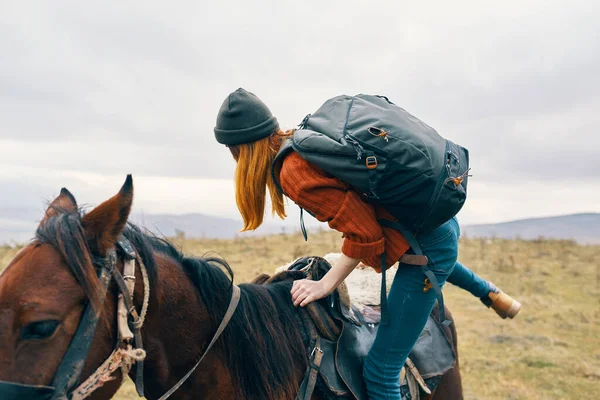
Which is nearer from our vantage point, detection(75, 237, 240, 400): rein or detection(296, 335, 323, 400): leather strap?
detection(75, 237, 240, 400): rein

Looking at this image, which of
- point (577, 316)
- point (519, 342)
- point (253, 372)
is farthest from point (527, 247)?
point (253, 372)

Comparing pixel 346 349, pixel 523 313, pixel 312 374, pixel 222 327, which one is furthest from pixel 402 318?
pixel 523 313

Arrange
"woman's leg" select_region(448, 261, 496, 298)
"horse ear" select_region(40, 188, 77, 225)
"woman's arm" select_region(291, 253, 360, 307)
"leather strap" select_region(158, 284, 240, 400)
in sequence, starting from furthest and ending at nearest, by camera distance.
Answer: "woman's leg" select_region(448, 261, 496, 298)
"woman's arm" select_region(291, 253, 360, 307)
"leather strap" select_region(158, 284, 240, 400)
"horse ear" select_region(40, 188, 77, 225)

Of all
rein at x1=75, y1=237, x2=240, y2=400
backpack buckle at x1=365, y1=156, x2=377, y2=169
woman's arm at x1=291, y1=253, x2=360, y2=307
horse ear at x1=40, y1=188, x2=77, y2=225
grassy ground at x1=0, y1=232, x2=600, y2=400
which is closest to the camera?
rein at x1=75, y1=237, x2=240, y2=400

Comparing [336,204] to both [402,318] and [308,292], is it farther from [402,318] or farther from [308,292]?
[402,318]

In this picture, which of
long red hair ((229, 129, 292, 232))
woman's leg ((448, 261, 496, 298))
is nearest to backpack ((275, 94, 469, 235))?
long red hair ((229, 129, 292, 232))

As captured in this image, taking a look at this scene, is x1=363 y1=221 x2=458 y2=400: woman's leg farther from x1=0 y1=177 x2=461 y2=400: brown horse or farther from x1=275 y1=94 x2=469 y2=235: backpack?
x1=0 y1=177 x2=461 y2=400: brown horse

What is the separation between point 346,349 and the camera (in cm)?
262

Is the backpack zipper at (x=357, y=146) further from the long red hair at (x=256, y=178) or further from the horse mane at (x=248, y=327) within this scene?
the horse mane at (x=248, y=327)

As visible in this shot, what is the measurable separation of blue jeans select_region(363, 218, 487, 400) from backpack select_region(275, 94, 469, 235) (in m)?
0.22

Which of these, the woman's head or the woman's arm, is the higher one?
the woman's head

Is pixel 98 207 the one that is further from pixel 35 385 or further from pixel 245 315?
pixel 245 315

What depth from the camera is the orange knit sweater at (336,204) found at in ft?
7.38

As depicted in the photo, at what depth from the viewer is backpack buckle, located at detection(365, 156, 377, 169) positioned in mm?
2137
